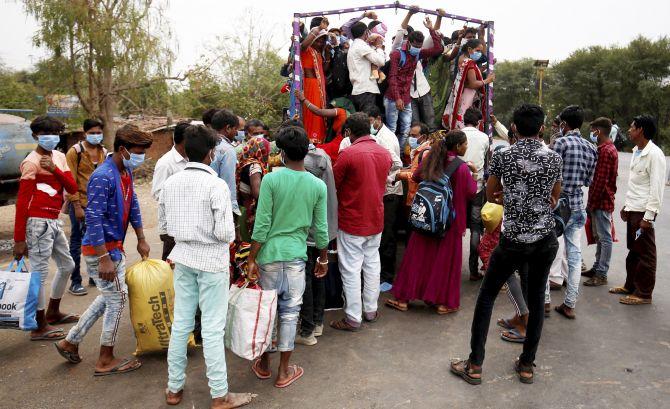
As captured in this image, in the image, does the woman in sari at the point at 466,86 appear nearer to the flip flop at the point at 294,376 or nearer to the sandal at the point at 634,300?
the sandal at the point at 634,300

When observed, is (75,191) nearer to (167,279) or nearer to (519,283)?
(167,279)

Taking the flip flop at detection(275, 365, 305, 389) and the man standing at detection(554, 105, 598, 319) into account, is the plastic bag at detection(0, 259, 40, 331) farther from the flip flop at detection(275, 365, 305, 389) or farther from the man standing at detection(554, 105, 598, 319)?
the man standing at detection(554, 105, 598, 319)

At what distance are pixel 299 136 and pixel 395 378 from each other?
6.12 ft

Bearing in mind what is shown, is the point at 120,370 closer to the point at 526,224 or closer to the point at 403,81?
the point at 526,224

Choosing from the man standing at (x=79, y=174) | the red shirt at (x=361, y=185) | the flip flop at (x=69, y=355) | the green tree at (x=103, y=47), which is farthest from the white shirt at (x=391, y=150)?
the green tree at (x=103, y=47)

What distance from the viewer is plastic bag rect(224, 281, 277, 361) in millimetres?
3152

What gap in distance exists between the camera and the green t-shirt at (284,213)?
10.5 feet

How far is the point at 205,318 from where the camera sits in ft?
9.68

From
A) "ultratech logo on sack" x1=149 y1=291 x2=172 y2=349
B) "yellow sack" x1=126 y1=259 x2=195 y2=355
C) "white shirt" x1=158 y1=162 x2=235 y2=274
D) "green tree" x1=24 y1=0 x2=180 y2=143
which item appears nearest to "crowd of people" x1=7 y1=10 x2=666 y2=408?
Result: "white shirt" x1=158 y1=162 x2=235 y2=274

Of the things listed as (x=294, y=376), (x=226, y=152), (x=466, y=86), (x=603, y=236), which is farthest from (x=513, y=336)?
(x=466, y=86)

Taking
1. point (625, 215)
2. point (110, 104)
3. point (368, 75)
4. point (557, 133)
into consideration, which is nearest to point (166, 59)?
point (110, 104)

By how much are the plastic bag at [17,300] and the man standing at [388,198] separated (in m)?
3.02

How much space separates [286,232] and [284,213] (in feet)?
0.45

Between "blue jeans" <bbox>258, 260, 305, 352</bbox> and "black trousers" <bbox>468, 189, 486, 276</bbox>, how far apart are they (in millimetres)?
2849
